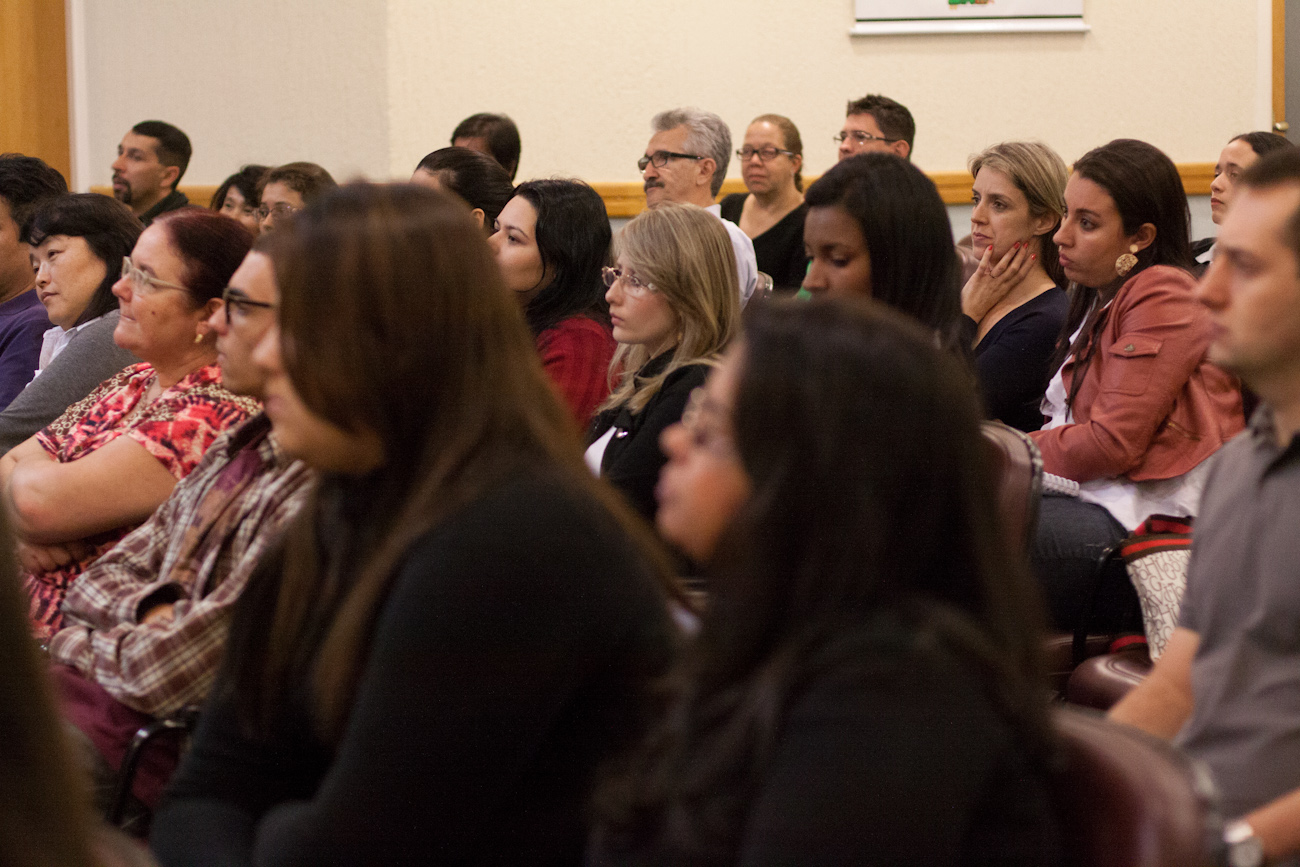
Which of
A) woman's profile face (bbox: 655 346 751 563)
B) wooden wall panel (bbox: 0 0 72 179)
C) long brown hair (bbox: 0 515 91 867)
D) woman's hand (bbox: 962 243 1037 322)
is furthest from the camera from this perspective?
wooden wall panel (bbox: 0 0 72 179)

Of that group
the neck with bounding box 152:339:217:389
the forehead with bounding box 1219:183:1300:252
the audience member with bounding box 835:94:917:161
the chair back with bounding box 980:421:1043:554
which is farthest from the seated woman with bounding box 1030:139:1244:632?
the audience member with bounding box 835:94:917:161

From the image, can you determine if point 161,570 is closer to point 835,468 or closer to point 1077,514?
point 835,468

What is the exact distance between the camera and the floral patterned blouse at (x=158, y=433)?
2.27 meters

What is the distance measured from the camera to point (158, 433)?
89.5 inches

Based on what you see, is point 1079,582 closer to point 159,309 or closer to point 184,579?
point 184,579

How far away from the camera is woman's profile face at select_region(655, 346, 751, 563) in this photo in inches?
38.7

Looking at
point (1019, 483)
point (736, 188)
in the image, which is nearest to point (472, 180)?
point (1019, 483)

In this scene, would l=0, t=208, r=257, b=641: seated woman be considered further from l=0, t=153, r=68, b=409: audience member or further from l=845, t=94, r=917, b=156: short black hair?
l=845, t=94, r=917, b=156: short black hair

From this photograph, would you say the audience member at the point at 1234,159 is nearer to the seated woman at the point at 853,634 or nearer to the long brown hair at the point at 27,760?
the seated woman at the point at 853,634

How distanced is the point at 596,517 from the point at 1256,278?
74 centimetres

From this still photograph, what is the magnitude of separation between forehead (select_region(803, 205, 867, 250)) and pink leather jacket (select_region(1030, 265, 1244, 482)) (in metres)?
0.68

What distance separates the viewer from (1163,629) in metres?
2.18

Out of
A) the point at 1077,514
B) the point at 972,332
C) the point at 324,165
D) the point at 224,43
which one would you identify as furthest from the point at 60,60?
the point at 1077,514

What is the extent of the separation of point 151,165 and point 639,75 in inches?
84.7
